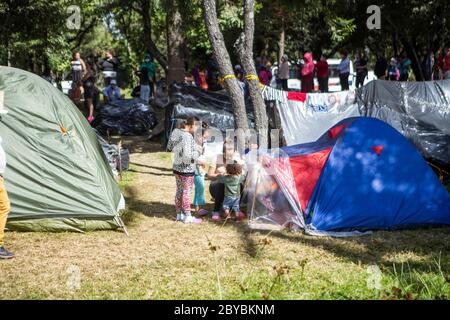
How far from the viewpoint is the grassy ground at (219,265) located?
468cm

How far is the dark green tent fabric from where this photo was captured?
21.0 feet

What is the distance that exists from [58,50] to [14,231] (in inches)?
535

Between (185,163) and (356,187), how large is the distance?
2185mm

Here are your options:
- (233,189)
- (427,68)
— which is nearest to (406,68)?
(427,68)

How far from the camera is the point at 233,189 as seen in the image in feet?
23.8

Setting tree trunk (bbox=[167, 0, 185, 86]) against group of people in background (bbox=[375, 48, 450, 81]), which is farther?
group of people in background (bbox=[375, 48, 450, 81])

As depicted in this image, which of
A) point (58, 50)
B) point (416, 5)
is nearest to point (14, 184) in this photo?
point (58, 50)

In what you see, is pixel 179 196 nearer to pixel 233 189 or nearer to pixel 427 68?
pixel 233 189

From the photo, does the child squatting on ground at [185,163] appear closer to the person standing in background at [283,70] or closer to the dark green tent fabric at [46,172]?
the dark green tent fabric at [46,172]

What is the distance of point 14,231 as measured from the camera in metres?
6.44

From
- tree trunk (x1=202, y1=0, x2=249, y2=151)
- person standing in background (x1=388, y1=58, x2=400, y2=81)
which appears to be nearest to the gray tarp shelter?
tree trunk (x1=202, y1=0, x2=249, y2=151)

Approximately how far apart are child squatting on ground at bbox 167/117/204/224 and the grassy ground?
244mm

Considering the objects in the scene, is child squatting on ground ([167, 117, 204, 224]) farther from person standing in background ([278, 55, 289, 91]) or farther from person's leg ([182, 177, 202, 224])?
person standing in background ([278, 55, 289, 91])

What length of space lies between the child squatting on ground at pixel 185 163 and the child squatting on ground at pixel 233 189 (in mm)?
442
